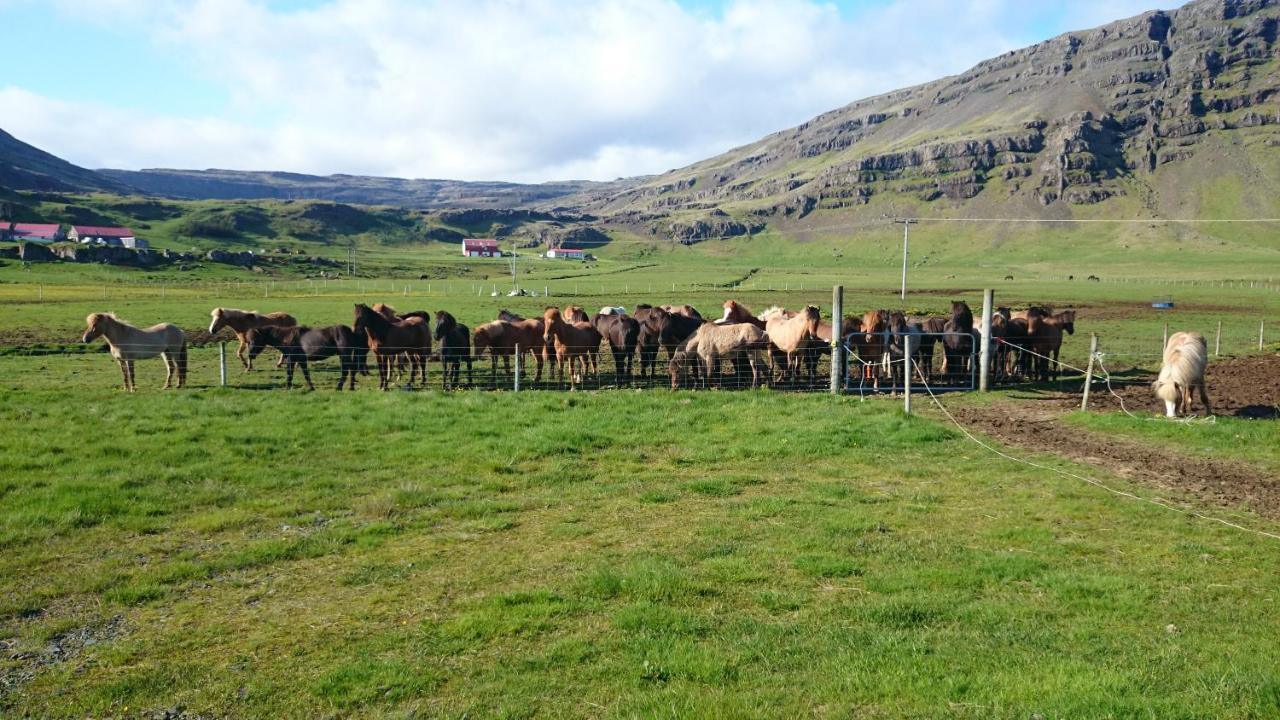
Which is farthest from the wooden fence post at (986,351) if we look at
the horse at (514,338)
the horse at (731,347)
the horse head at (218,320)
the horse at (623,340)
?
the horse head at (218,320)

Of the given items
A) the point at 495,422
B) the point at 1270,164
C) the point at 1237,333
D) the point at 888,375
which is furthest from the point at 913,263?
the point at 495,422

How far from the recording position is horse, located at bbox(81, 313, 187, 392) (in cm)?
1970

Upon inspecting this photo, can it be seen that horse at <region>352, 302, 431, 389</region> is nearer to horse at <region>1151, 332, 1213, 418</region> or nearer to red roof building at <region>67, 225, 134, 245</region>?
horse at <region>1151, 332, 1213, 418</region>

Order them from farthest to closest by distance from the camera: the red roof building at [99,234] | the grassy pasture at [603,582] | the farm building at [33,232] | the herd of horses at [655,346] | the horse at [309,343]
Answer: the red roof building at [99,234] < the farm building at [33,232] < the horse at [309,343] < the herd of horses at [655,346] < the grassy pasture at [603,582]

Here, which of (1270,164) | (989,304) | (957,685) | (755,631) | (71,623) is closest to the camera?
(957,685)

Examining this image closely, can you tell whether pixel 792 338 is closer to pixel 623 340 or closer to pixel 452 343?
pixel 623 340

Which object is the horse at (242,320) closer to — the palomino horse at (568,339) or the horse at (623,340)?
the palomino horse at (568,339)

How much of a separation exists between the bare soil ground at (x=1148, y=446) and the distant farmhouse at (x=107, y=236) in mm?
144538

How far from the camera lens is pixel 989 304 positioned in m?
17.6

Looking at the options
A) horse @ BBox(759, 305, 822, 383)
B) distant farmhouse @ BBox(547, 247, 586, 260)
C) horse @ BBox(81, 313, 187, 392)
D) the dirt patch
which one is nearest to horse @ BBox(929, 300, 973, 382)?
horse @ BBox(759, 305, 822, 383)

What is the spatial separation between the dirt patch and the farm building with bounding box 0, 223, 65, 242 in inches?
5707

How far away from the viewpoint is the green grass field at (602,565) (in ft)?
16.2

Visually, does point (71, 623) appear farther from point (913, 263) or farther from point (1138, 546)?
point (913, 263)

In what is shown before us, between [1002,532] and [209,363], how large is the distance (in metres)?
24.1
